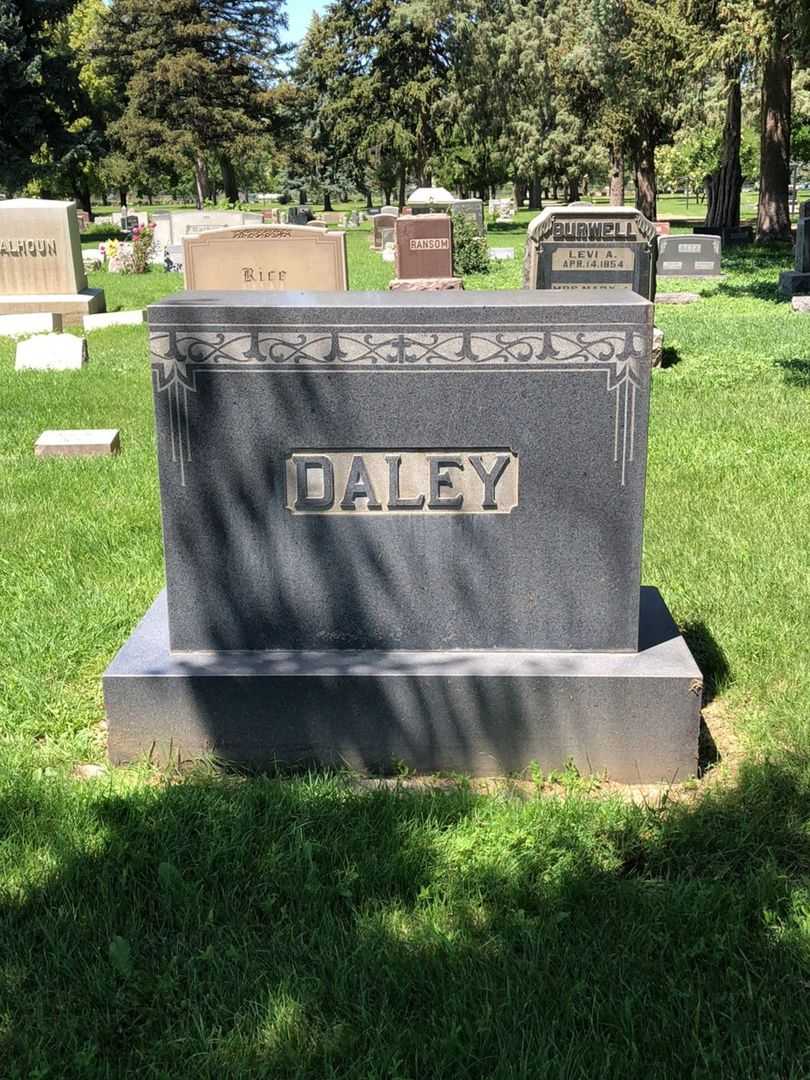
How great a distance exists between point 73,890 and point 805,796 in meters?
2.05

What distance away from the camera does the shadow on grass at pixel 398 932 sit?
89.3 inches

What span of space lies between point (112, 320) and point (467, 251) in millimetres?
10773

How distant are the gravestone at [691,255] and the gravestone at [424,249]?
16.0 ft

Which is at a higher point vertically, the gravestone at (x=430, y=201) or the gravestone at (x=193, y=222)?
the gravestone at (x=430, y=201)

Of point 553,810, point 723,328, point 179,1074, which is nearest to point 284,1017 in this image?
point 179,1074

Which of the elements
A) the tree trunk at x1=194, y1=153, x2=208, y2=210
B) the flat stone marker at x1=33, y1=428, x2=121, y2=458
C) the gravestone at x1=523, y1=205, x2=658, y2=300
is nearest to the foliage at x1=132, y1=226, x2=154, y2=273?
the gravestone at x1=523, y1=205, x2=658, y2=300

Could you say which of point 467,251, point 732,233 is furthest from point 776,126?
point 467,251

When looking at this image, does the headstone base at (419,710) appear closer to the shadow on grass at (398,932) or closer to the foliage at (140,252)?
the shadow on grass at (398,932)

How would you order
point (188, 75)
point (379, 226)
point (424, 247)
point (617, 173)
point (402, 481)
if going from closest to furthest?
point (402, 481)
point (424, 247)
point (379, 226)
point (617, 173)
point (188, 75)

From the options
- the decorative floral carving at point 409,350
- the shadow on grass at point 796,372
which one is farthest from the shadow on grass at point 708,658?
the shadow on grass at point 796,372

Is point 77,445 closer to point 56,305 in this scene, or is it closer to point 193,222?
point 56,305

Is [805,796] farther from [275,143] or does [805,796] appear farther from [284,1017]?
[275,143]

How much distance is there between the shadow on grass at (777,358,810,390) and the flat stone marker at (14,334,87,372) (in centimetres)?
714

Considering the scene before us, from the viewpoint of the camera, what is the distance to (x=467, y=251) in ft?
79.6
